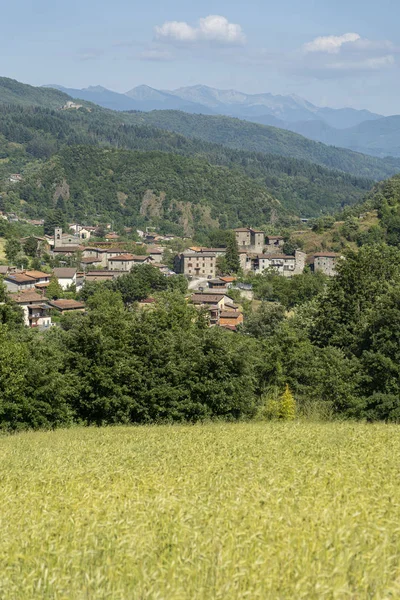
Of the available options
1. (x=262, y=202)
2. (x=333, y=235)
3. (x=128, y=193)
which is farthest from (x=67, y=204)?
(x=333, y=235)

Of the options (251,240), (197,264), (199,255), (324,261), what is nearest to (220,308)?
(197,264)

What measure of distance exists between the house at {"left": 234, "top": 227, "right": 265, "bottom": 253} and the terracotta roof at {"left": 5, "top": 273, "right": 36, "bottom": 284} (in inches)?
1955

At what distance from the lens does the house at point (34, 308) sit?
6931 centimetres

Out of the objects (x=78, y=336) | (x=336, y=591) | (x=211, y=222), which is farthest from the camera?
(x=211, y=222)

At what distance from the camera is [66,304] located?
74375 mm

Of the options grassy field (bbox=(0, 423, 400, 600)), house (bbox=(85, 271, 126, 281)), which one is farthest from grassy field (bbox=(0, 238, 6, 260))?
grassy field (bbox=(0, 423, 400, 600))

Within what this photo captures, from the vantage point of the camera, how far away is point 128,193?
638ft

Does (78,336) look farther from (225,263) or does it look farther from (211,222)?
(211,222)

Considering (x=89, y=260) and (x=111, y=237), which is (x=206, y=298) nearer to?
(x=89, y=260)

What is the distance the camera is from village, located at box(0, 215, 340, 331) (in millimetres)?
72188

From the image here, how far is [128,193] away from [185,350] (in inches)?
6894

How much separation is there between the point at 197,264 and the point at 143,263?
13331 mm

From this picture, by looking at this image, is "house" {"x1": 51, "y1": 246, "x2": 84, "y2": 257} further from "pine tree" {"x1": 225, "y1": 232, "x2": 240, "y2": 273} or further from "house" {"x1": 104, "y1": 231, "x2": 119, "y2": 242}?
"house" {"x1": 104, "y1": 231, "x2": 119, "y2": 242}

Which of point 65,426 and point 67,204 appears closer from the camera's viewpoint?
point 65,426
